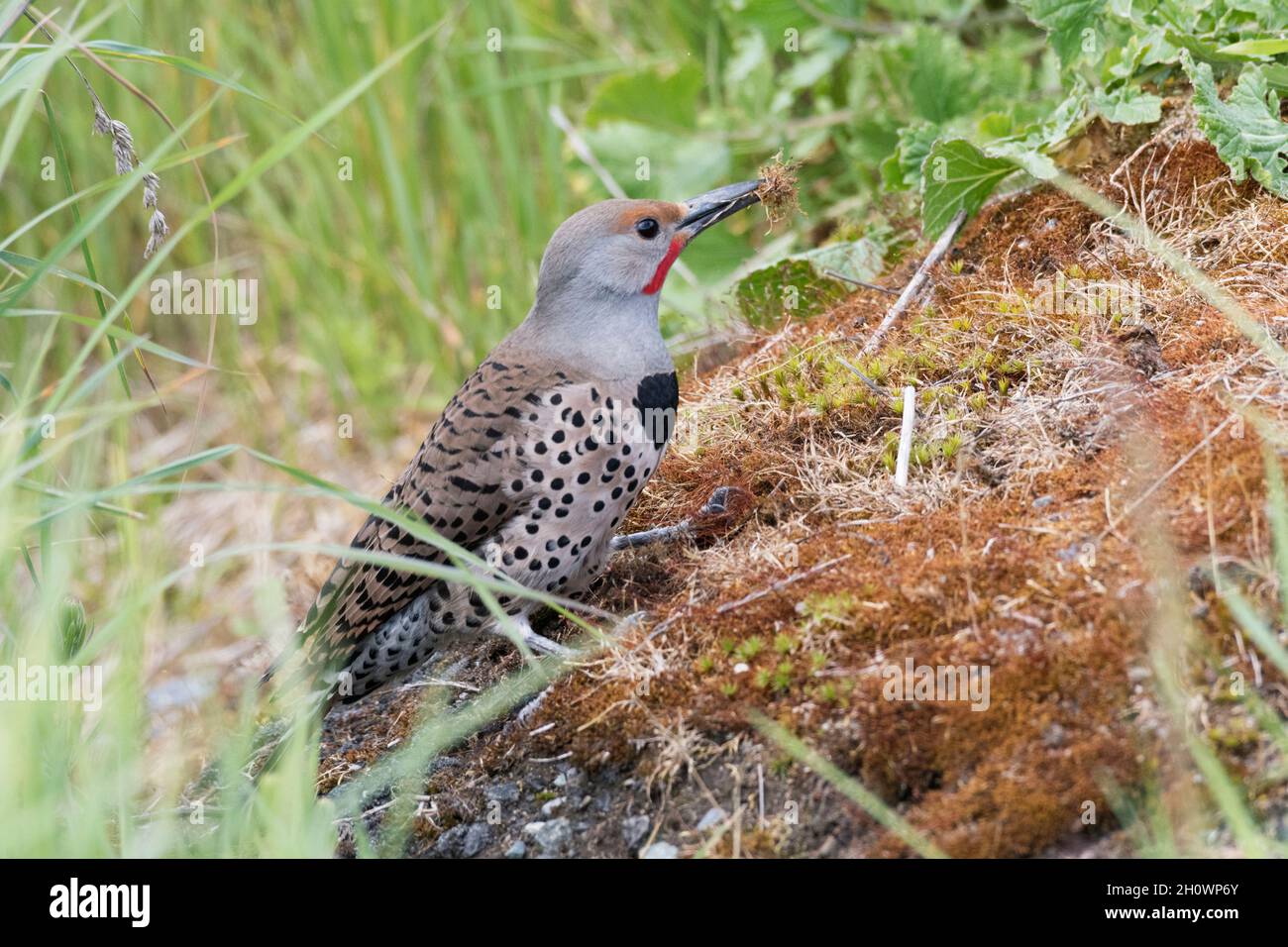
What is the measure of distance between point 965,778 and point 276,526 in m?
5.84

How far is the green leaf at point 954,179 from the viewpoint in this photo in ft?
14.4

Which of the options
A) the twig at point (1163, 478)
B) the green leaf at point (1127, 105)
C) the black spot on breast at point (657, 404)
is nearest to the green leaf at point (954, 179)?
the green leaf at point (1127, 105)

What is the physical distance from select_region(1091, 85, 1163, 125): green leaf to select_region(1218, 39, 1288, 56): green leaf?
299 millimetres

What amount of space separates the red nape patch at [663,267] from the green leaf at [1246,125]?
5.61 feet

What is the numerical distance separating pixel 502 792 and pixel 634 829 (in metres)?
0.46

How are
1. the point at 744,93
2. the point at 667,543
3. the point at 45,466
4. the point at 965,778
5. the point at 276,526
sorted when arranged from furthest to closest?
the point at 276,526 < the point at 744,93 < the point at 667,543 < the point at 45,466 < the point at 965,778

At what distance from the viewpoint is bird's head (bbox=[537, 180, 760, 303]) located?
13.5 ft

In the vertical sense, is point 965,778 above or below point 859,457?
below

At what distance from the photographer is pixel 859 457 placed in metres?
3.85

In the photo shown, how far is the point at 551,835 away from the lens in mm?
3168

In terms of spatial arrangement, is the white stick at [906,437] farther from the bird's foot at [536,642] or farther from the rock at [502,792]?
the rock at [502,792]

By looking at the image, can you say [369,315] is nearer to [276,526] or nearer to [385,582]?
[276,526]
